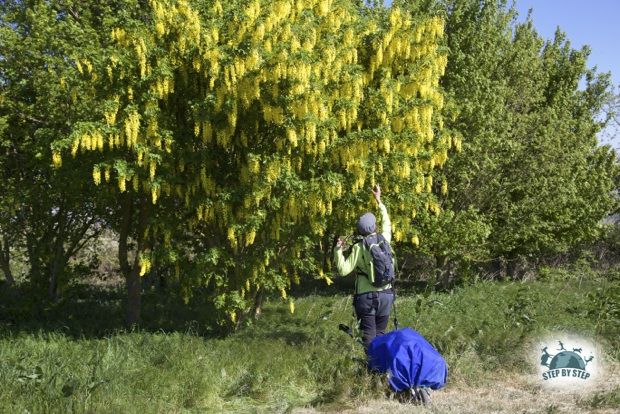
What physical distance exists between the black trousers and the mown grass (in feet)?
1.48

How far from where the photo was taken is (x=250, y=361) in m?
7.50

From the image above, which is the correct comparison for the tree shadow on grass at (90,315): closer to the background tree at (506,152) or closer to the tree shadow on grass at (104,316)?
the tree shadow on grass at (104,316)

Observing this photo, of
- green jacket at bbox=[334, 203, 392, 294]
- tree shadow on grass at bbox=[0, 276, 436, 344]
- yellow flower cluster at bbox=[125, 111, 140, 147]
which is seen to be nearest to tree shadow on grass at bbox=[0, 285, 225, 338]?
tree shadow on grass at bbox=[0, 276, 436, 344]

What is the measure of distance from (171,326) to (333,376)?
5.20 metres

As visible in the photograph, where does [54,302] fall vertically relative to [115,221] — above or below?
below

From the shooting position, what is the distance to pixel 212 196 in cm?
900

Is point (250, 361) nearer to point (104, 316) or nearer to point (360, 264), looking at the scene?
point (360, 264)

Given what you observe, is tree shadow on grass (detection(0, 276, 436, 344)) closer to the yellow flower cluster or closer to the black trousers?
the black trousers

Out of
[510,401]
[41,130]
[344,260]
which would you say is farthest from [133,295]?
[510,401]

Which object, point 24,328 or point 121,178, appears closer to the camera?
point 121,178

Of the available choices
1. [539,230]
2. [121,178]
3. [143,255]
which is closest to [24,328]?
[143,255]

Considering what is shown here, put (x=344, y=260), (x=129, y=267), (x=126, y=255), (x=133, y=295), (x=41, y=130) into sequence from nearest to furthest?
(x=344, y=260)
(x=41, y=130)
(x=126, y=255)
(x=129, y=267)
(x=133, y=295)

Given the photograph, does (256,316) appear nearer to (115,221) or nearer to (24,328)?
(115,221)

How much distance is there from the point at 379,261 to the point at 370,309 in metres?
0.65
